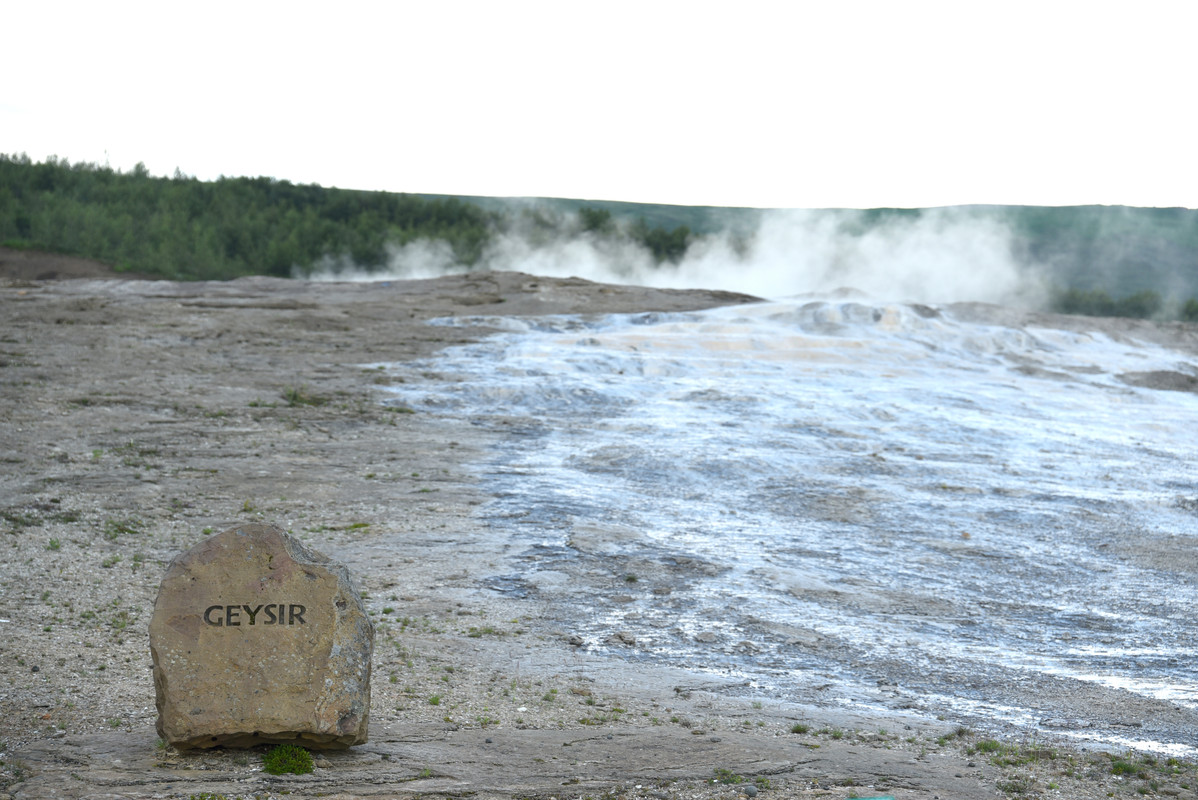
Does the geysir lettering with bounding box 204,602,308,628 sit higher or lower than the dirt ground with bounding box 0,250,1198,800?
higher

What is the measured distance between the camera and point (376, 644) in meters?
6.21

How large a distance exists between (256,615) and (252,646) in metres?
0.12

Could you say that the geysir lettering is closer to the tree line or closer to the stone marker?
the stone marker

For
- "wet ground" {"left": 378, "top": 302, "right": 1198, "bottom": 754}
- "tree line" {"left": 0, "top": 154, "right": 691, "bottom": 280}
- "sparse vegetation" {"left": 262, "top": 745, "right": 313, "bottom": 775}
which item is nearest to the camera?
"sparse vegetation" {"left": 262, "top": 745, "right": 313, "bottom": 775}

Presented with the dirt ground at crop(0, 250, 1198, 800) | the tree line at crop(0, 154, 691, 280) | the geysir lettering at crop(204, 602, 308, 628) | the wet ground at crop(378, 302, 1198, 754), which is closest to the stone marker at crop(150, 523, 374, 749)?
the geysir lettering at crop(204, 602, 308, 628)

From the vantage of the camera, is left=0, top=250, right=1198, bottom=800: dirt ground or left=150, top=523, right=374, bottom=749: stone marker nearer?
left=150, top=523, right=374, bottom=749: stone marker

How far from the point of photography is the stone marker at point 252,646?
398 centimetres

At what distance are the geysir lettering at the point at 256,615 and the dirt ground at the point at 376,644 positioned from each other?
0.52 metres

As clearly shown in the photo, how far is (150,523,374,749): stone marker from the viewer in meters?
3.98

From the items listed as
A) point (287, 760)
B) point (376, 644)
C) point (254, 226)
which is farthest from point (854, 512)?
point (254, 226)

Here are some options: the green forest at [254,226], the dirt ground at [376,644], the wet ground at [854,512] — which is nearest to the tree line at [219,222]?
the green forest at [254,226]

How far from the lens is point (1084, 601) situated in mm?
8352

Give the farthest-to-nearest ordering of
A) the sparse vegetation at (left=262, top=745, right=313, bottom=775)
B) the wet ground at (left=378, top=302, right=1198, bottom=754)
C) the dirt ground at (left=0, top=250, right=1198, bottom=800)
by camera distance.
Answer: the wet ground at (left=378, top=302, right=1198, bottom=754) < the dirt ground at (left=0, top=250, right=1198, bottom=800) < the sparse vegetation at (left=262, top=745, right=313, bottom=775)

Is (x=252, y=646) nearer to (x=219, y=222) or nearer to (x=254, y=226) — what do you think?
(x=254, y=226)
